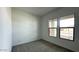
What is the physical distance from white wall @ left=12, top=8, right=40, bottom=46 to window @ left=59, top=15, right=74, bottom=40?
540 mm

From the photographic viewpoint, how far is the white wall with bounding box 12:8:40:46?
4.90 feet

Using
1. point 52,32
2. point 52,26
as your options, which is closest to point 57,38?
point 52,32

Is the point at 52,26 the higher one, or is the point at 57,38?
the point at 52,26

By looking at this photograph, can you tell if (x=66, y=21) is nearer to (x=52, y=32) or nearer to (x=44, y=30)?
(x=52, y=32)

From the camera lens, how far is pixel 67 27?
4.84 ft

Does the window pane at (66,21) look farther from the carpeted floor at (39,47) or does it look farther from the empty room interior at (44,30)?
the carpeted floor at (39,47)

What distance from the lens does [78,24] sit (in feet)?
4.44

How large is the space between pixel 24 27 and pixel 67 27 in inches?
37.8

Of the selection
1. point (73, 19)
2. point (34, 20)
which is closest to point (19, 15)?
point (34, 20)

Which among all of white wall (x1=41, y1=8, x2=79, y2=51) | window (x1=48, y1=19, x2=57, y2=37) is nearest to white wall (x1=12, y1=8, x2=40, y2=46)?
white wall (x1=41, y1=8, x2=79, y2=51)

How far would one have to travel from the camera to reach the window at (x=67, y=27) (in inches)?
56.7

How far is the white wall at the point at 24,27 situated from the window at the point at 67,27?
1.77 ft
